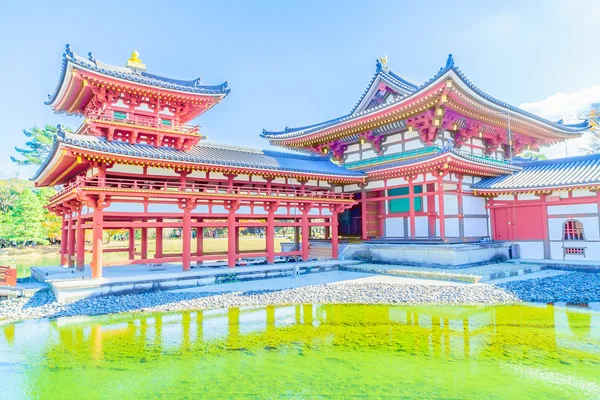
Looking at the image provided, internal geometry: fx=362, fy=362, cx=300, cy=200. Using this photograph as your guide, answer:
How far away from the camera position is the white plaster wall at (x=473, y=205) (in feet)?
58.9

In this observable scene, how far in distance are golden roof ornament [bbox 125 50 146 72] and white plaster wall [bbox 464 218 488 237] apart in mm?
17364

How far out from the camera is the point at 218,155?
16.9 metres

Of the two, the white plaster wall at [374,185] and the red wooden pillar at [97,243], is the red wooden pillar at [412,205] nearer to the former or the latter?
the white plaster wall at [374,185]

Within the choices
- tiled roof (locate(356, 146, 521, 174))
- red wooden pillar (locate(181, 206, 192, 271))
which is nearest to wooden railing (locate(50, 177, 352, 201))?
red wooden pillar (locate(181, 206, 192, 271))

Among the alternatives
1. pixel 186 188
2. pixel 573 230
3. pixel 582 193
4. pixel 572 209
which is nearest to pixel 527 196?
pixel 572 209

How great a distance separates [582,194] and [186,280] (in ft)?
56.0

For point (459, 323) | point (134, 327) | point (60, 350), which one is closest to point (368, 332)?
point (459, 323)

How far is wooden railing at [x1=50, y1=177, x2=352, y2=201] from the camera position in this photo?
13344mm

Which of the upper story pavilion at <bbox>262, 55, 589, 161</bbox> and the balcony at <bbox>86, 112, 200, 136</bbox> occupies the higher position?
the upper story pavilion at <bbox>262, 55, 589, 161</bbox>

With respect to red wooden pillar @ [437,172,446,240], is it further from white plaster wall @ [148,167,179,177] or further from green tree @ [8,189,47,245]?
green tree @ [8,189,47,245]

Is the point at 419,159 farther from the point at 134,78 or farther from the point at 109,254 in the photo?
the point at 109,254

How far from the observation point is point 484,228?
61.4 ft

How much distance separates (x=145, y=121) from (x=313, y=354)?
12311mm

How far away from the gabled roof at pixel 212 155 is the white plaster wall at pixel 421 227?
146 inches
